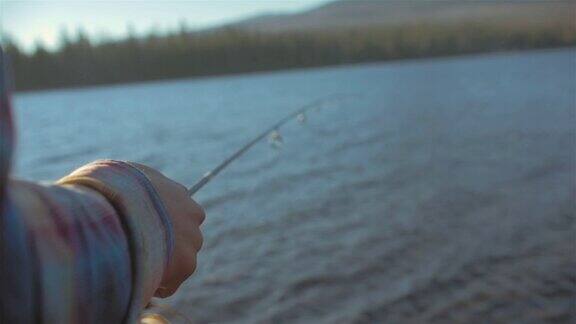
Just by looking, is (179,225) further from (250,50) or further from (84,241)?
(250,50)

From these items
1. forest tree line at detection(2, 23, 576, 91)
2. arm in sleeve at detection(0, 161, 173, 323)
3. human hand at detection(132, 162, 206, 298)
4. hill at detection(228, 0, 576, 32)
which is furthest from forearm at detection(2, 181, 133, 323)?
hill at detection(228, 0, 576, 32)

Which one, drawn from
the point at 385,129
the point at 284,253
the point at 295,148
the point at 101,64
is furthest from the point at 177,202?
the point at 101,64

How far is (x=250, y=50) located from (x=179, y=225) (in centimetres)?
8997

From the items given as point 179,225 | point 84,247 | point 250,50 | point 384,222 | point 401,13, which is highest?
point 84,247

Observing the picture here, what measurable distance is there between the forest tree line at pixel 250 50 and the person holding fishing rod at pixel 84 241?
270 feet

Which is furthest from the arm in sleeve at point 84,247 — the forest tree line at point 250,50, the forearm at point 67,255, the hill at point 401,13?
the hill at point 401,13

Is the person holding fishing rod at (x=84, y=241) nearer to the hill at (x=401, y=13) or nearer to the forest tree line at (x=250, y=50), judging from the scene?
the forest tree line at (x=250, y=50)

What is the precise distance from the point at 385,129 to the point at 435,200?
8.32m

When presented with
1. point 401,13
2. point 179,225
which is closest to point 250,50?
point 179,225

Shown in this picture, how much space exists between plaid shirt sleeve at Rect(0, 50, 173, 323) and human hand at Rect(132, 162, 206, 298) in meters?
0.06

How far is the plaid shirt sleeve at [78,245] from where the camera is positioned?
662mm

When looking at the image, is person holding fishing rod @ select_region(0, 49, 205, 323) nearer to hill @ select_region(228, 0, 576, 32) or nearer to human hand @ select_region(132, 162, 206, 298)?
human hand @ select_region(132, 162, 206, 298)

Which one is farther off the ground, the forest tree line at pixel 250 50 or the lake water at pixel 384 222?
the lake water at pixel 384 222

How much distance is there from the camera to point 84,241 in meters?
0.75
